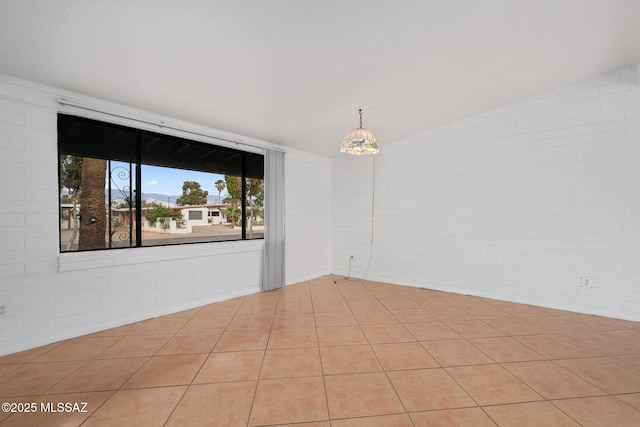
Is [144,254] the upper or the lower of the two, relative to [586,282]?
upper

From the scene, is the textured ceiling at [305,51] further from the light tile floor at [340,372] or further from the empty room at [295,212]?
the light tile floor at [340,372]

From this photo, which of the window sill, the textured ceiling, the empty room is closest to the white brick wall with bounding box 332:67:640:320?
the empty room

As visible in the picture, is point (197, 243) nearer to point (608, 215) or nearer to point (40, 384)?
Result: point (40, 384)

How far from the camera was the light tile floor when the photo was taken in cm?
181

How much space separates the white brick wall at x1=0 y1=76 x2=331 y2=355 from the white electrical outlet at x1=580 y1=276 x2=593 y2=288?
525 cm

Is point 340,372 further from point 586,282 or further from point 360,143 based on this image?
point 586,282

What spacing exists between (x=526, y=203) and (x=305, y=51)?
379 centimetres

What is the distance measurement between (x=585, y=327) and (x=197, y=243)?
197 inches

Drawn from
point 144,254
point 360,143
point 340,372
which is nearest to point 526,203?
point 360,143

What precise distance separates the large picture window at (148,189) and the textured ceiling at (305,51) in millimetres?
505

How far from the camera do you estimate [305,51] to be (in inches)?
98.8

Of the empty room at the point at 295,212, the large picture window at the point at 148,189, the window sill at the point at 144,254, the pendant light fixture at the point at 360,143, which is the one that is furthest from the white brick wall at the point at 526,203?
the window sill at the point at 144,254

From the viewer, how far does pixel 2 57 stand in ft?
7.49

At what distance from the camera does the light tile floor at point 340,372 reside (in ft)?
5.92
